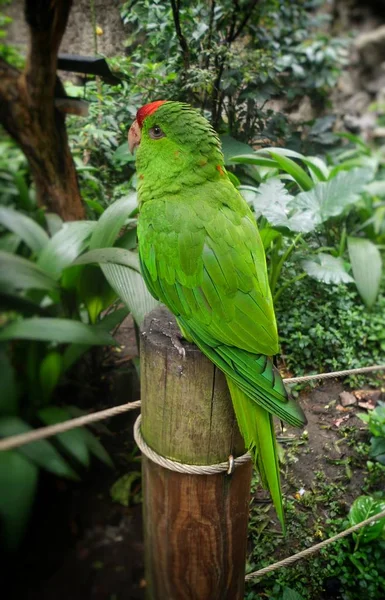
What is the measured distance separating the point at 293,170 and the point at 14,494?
5.87 ft

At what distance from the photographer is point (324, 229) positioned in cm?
212

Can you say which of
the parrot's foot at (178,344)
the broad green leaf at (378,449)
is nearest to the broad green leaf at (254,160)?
the parrot's foot at (178,344)

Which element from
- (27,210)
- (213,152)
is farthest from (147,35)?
(27,210)

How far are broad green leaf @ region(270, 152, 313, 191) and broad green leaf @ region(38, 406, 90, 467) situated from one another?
148 cm

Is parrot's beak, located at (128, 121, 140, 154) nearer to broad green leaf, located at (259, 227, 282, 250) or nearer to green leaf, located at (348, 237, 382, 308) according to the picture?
broad green leaf, located at (259, 227, 282, 250)

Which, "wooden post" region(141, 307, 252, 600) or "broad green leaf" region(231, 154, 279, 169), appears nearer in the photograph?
"wooden post" region(141, 307, 252, 600)

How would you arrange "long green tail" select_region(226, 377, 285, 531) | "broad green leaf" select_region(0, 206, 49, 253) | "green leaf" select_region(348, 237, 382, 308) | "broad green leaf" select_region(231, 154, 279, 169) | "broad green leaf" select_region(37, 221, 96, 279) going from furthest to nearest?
"green leaf" select_region(348, 237, 382, 308) < "broad green leaf" select_region(231, 154, 279, 169) < "long green tail" select_region(226, 377, 285, 531) < "broad green leaf" select_region(37, 221, 96, 279) < "broad green leaf" select_region(0, 206, 49, 253)

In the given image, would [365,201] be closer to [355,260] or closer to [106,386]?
[355,260]

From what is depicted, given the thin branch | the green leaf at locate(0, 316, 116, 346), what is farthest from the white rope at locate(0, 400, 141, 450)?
the thin branch

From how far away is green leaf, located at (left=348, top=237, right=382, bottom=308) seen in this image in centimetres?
203

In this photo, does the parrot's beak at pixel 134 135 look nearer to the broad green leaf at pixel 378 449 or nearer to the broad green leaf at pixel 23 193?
the broad green leaf at pixel 23 193

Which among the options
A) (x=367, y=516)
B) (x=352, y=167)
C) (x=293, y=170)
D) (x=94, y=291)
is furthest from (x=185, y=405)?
(x=352, y=167)

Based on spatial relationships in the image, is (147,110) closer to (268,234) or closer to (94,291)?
(94,291)

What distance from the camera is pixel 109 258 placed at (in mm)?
1124
